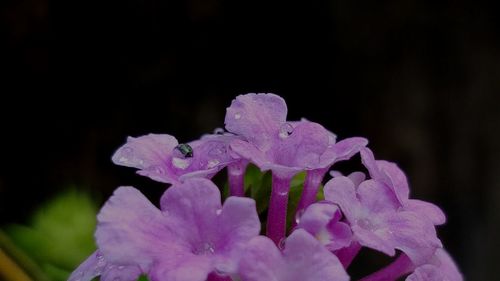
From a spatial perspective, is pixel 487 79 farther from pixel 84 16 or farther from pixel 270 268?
pixel 270 268

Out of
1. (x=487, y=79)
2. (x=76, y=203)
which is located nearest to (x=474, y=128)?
(x=487, y=79)

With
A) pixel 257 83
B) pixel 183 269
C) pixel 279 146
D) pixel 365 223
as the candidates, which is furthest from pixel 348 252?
pixel 257 83

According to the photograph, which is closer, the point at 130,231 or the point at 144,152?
the point at 130,231

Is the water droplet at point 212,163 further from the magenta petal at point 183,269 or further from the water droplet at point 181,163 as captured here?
the magenta petal at point 183,269

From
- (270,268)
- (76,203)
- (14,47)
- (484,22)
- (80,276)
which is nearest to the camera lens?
(270,268)

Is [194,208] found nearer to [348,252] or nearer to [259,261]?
[259,261]
